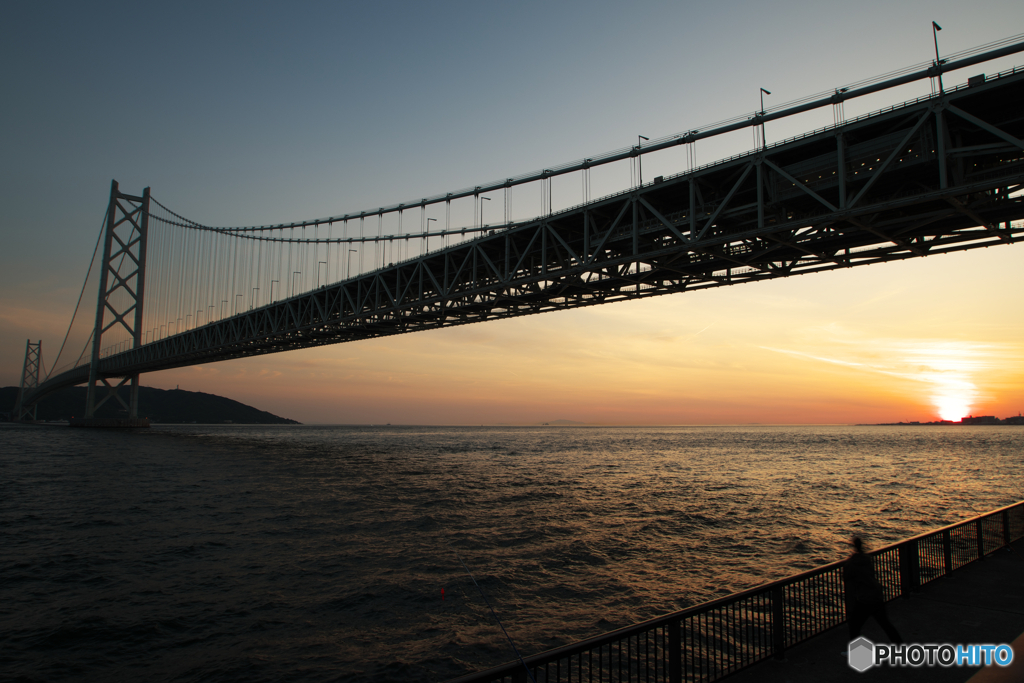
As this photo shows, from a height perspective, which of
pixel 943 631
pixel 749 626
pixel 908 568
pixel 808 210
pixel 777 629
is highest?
pixel 808 210

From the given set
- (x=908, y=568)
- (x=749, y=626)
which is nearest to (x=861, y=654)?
(x=908, y=568)

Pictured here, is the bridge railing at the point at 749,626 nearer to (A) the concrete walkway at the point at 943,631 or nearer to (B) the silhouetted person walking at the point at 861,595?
(A) the concrete walkway at the point at 943,631

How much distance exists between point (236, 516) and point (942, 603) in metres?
20.9

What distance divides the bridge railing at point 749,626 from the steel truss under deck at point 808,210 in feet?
37.5

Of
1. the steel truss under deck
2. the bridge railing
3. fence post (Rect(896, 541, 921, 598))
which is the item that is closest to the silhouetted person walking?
the bridge railing

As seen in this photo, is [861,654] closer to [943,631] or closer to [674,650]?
[943,631]

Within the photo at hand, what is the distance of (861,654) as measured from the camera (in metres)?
6.00

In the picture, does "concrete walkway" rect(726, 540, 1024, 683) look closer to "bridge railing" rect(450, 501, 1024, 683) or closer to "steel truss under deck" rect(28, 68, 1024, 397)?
"bridge railing" rect(450, 501, 1024, 683)

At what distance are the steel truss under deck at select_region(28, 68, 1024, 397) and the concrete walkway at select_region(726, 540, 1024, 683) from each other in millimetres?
12666

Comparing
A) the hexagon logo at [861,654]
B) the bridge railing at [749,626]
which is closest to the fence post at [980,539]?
the bridge railing at [749,626]

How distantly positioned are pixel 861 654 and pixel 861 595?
2.04 feet

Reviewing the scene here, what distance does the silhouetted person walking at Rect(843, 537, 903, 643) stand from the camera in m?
6.21

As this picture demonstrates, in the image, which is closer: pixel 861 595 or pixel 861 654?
pixel 861 654

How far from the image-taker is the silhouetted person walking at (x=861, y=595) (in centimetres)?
621
